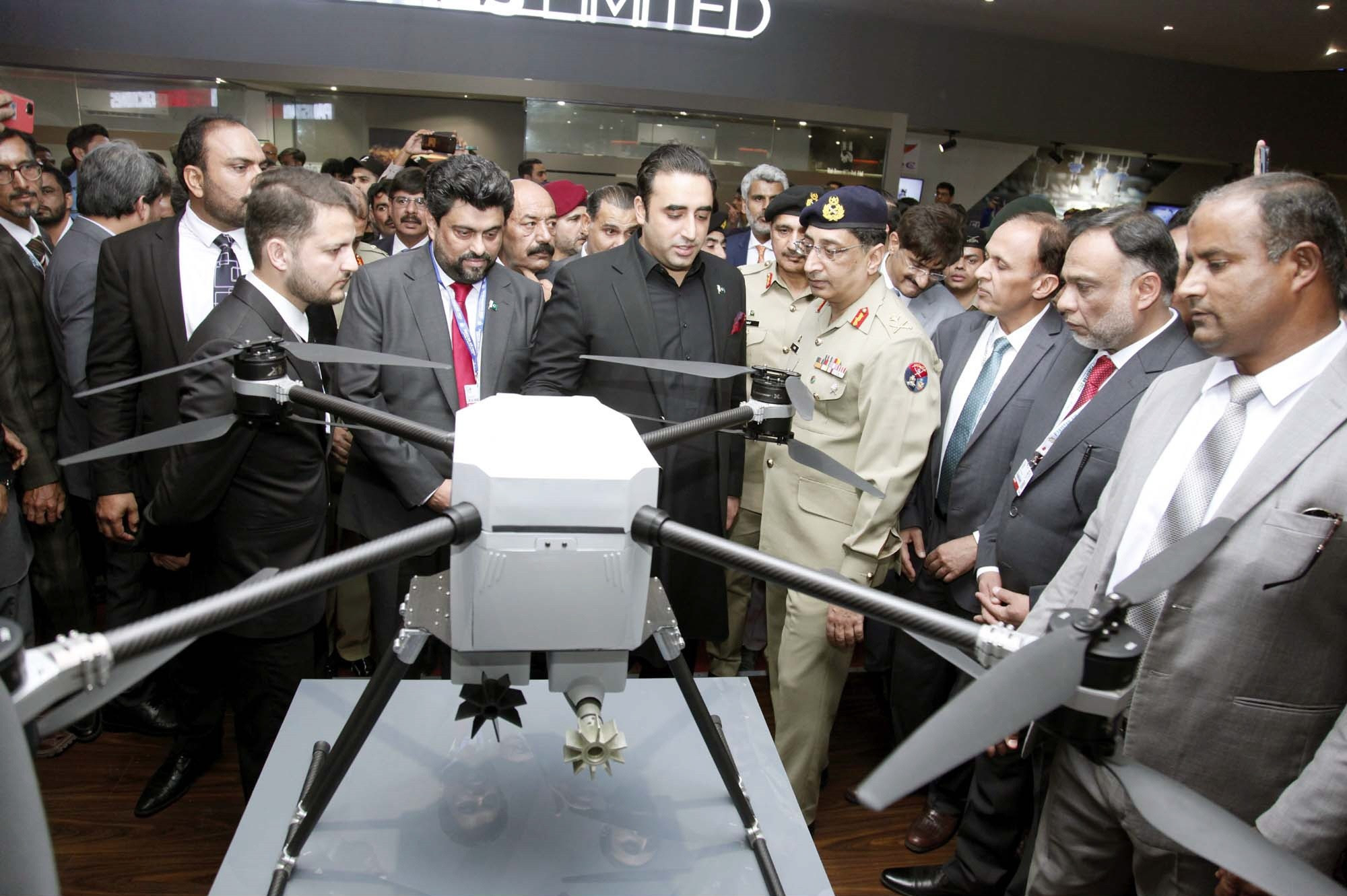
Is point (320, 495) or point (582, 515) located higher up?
point (582, 515)

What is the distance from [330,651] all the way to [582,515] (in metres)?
2.83

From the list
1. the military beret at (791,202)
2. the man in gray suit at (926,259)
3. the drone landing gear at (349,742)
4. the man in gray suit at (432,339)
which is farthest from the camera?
the man in gray suit at (926,259)

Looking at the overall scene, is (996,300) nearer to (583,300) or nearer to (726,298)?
(726,298)

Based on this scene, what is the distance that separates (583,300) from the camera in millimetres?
2555

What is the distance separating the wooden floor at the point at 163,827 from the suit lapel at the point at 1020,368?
1281 millimetres

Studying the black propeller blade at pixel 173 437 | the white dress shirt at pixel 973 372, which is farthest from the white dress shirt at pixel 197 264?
the white dress shirt at pixel 973 372

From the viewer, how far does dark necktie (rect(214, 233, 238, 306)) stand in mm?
2701

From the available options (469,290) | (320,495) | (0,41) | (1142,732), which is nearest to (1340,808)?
(1142,732)

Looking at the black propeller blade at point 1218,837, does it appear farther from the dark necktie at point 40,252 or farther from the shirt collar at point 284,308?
the dark necktie at point 40,252

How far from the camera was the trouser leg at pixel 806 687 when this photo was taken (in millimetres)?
2480

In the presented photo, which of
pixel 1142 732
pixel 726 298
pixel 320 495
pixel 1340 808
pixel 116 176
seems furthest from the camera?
pixel 116 176

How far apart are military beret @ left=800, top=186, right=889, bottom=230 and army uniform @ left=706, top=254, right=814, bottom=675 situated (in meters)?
0.45

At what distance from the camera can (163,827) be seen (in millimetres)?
2521

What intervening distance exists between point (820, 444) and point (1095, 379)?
0.75m
